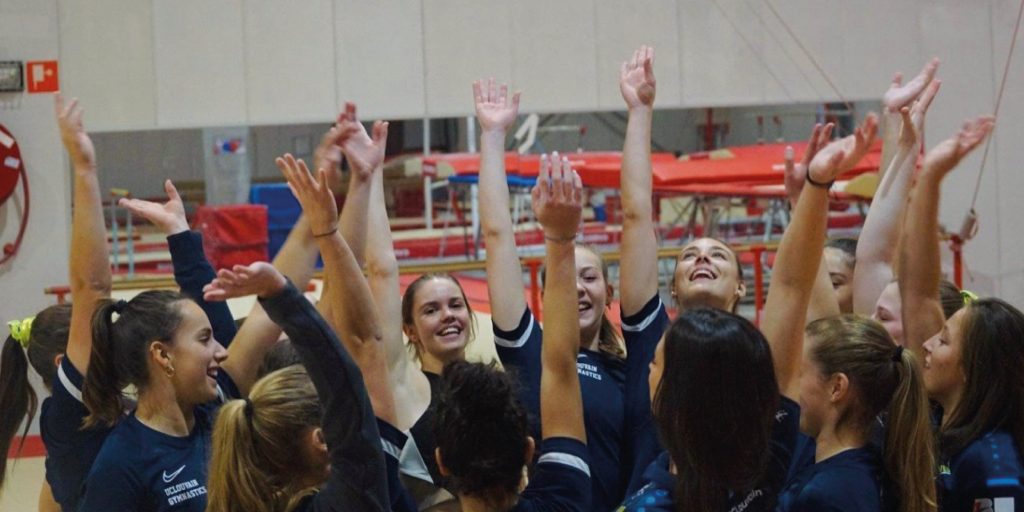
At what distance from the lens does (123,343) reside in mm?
3172

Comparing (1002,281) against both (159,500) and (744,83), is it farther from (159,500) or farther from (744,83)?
(159,500)

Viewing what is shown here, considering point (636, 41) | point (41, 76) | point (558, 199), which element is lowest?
point (558, 199)

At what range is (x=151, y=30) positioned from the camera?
8664 mm

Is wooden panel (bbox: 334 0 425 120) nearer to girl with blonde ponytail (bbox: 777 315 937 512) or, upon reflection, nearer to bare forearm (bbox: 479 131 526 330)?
bare forearm (bbox: 479 131 526 330)

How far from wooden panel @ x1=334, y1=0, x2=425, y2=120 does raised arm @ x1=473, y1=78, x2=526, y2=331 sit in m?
5.14

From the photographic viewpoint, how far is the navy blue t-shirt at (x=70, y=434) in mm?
3350

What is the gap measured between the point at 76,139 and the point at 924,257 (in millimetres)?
2400

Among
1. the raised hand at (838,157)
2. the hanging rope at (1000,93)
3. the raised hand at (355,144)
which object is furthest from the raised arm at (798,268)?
the hanging rope at (1000,93)

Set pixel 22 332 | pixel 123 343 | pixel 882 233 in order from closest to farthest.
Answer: pixel 123 343, pixel 882 233, pixel 22 332

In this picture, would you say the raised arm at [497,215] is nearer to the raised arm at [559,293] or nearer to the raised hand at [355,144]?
the raised hand at [355,144]

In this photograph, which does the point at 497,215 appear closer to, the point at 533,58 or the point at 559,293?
the point at 559,293

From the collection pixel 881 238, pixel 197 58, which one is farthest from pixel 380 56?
pixel 881 238

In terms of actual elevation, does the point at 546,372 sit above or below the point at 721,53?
below

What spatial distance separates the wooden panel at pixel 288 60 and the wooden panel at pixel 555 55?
1.07m
